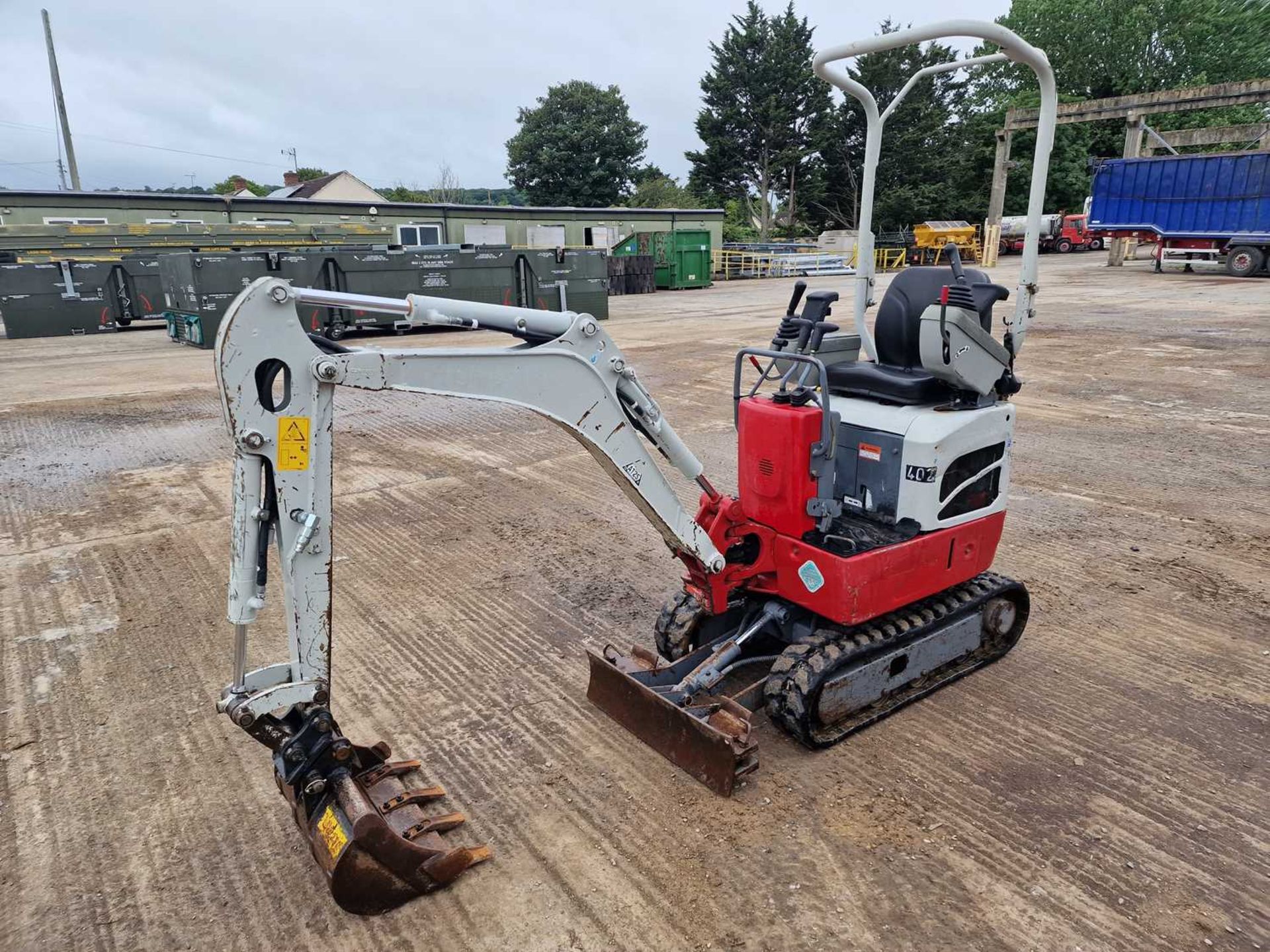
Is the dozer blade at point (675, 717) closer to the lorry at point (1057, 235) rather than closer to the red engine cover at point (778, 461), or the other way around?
the red engine cover at point (778, 461)

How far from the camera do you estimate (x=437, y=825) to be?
3.16 m

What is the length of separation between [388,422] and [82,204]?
19.5 meters

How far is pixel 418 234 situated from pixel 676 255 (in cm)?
869

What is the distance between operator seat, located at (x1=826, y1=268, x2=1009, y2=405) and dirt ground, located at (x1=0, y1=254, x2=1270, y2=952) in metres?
1.52

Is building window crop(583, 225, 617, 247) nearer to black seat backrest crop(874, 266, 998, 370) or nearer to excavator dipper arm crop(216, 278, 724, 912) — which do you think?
black seat backrest crop(874, 266, 998, 370)

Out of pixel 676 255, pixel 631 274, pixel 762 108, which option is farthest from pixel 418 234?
pixel 762 108

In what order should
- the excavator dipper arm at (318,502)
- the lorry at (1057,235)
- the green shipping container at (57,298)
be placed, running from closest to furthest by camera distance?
the excavator dipper arm at (318,502) → the green shipping container at (57,298) → the lorry at (1057,235)

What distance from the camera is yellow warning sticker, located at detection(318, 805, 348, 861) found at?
9.09 feet

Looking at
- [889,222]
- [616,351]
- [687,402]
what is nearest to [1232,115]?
[889,222]

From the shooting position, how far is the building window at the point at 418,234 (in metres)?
27.2

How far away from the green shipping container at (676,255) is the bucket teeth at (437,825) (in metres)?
26.8

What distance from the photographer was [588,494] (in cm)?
738

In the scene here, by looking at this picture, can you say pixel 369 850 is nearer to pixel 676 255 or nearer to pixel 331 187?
pixel 676 255

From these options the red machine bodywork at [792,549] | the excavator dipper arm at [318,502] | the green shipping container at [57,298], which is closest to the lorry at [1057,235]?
the green shipping container at [57,298]
